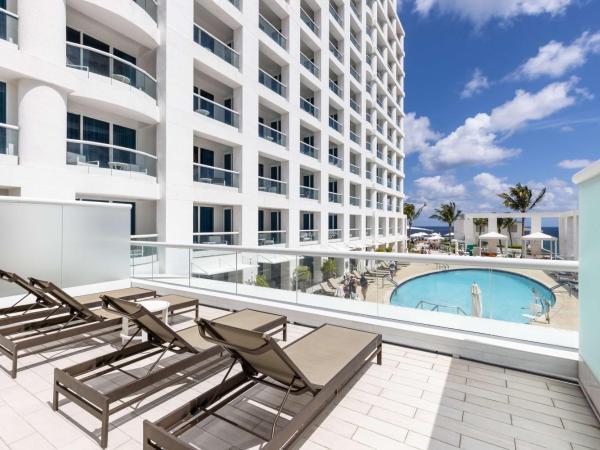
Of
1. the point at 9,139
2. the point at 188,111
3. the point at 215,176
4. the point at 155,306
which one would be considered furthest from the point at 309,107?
the point at 155,306

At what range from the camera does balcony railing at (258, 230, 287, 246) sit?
54.4 feet

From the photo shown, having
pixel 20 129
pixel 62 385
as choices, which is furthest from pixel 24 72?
pixel 62 385

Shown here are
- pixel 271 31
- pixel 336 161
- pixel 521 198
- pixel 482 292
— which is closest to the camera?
pixel 482 292

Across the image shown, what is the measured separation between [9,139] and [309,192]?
565 inches

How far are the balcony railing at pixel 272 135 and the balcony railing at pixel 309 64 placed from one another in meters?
5.35

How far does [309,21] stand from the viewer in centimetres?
1972

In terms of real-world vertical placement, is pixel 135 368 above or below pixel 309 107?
below

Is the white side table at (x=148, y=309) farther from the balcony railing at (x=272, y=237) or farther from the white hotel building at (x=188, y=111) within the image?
the balcony railing at (x=272, y=237)

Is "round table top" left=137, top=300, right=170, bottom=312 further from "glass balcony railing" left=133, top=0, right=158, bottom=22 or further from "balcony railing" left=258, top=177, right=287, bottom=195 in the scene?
"balcony railing" left=258, top=177, right=287, bottom=195

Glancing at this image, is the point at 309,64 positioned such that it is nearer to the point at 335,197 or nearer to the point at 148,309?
the point at 335,197

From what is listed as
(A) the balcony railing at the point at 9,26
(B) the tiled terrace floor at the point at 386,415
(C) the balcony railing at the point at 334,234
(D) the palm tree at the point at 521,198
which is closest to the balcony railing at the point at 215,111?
(A) the balcony railing at the point at 9,26

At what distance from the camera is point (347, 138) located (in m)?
23.9

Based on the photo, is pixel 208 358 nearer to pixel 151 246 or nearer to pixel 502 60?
pixel 151 246

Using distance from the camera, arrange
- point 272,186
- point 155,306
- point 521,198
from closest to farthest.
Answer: point 155,306, point 272,186, point 521,198
